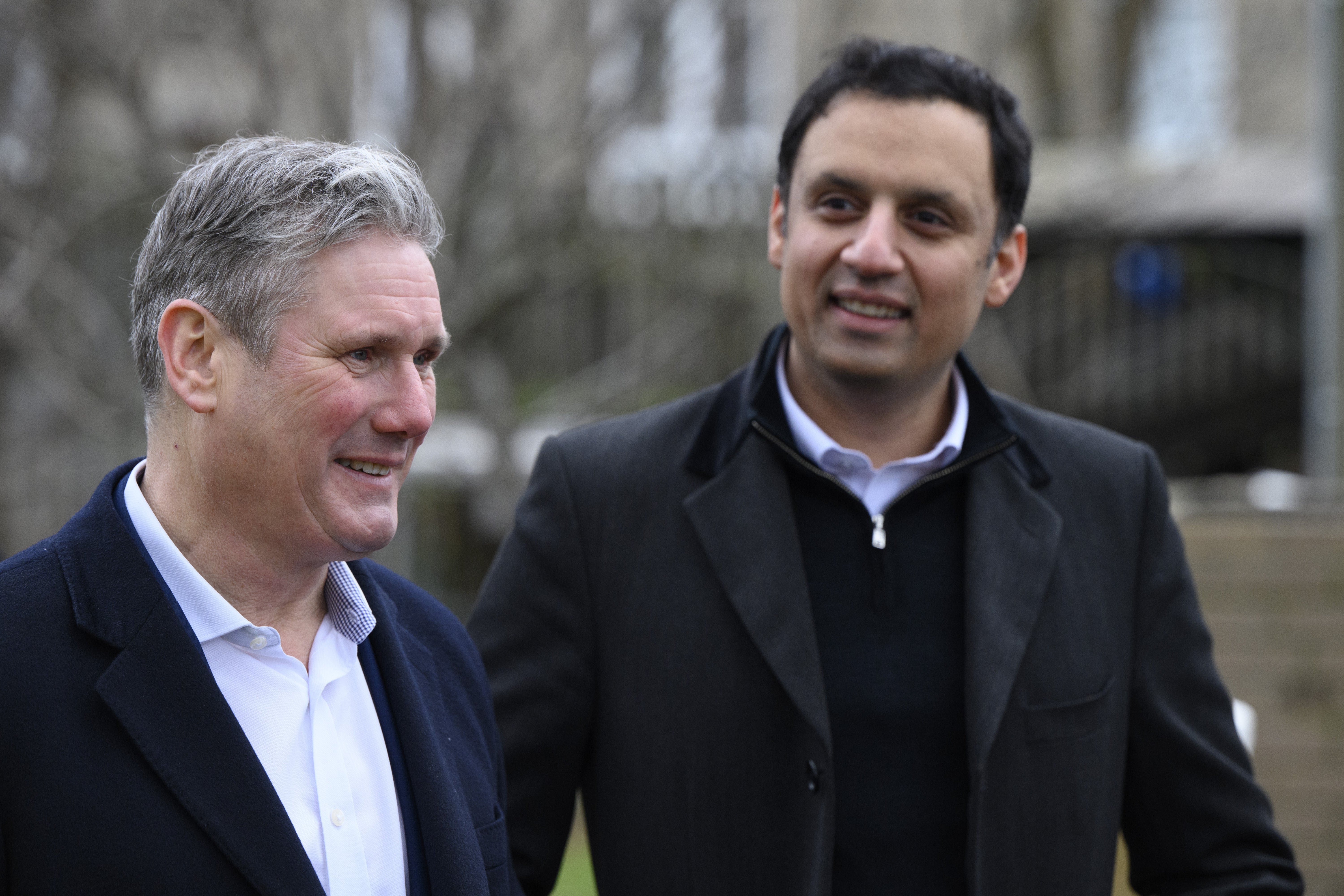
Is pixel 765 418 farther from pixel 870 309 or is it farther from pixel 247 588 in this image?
pixel 247 588

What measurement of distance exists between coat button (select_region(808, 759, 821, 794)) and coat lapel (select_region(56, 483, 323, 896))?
86 cm

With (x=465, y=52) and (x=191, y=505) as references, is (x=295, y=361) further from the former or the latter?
(x=465, y=52)

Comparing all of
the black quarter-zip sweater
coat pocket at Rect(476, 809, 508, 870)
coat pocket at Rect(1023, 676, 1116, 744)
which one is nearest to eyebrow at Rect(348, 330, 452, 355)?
coat pocket at Rect(476, 809, 508, 870)

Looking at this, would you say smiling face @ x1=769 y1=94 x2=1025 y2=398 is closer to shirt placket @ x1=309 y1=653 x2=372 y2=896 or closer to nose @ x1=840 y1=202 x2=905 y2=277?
nose @ x1=840 y1=202 x2=905 y2=277

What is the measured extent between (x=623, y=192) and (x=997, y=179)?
13.7 ft

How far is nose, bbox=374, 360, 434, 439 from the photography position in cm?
165

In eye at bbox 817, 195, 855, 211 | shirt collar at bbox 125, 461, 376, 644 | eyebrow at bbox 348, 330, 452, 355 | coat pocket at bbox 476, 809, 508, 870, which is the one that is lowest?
coat pocket at bbox 476, 809, 508, 870

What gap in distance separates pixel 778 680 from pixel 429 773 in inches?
25.5

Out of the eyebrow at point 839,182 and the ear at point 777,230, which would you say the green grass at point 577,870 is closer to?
the ear at point 777,230

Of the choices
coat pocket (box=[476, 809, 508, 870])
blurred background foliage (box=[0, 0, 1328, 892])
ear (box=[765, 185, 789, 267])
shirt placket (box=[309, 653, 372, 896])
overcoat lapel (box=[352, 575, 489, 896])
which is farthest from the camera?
blurred background foliage (box=[0, 0, 1328, 892])

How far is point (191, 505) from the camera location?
161 cm

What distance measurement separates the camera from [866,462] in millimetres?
2305

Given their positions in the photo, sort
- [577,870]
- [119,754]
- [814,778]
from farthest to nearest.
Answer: [577,870]
[814,778]
[119,754]

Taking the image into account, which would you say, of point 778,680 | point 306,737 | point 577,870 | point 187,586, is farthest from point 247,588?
point 577,870
